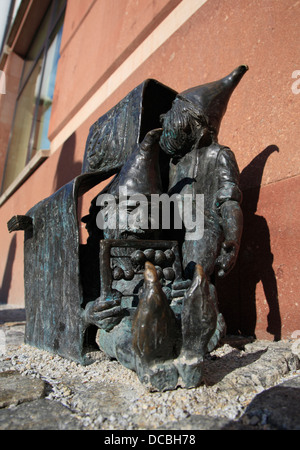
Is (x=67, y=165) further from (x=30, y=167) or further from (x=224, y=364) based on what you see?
(x=224, y=364)

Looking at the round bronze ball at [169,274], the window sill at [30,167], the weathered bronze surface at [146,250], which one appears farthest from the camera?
the window sill at [30,167]

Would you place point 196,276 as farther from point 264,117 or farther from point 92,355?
point 264,117

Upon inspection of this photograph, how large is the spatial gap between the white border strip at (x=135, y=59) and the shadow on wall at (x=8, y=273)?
1.86 m

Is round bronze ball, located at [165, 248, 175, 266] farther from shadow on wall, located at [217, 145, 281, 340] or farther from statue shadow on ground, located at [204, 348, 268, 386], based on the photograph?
shadow on wall, located at [217, 145, 281, 340]

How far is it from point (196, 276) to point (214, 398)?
1.02 feet

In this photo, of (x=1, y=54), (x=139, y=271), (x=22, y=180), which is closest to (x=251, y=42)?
(x=139, y=271)

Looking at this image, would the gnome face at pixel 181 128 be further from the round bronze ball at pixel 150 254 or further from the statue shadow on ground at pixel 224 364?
the statue shadow on ground at pixel 224 364

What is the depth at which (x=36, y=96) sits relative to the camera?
630cm

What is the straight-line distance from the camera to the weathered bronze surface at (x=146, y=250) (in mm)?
847

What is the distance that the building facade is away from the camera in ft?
4.98

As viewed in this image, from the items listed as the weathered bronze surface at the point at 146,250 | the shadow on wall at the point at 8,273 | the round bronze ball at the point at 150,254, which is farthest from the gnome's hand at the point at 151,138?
the shadow on wall at the point at 8,273

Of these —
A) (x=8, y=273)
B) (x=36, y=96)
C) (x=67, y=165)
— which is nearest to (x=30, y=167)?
(x=67, y=165)

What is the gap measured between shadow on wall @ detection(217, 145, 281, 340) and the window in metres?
4.12
